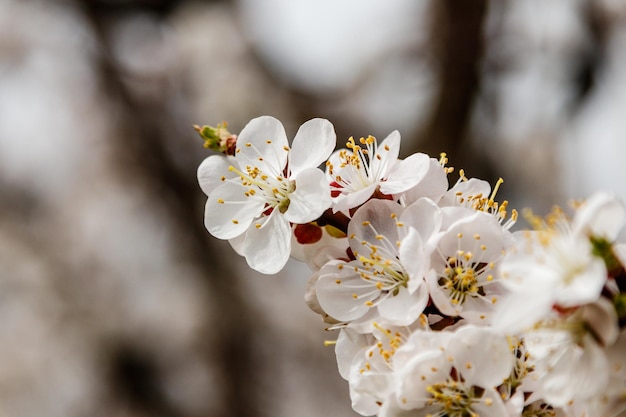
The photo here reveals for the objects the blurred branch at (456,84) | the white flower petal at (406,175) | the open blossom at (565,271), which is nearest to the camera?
the open blossom at (565,271)

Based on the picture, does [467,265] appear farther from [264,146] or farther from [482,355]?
[264,146]

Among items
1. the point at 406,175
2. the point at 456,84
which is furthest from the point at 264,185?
the point at 456,84

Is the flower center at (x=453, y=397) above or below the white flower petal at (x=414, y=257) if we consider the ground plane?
below

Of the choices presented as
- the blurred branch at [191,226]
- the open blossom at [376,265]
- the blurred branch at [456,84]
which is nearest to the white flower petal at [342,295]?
the open blossom at [376,265]

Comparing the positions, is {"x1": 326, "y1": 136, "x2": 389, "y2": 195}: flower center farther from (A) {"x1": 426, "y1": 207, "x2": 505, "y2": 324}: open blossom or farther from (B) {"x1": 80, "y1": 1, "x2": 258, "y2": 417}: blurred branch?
(B) {"x1": 80, "y1": 1, "x2": 258, "y2": 417}: blurred branch

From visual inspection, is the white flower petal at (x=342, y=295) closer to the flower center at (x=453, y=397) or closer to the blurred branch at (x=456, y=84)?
the flower center at (x=453, y=397)

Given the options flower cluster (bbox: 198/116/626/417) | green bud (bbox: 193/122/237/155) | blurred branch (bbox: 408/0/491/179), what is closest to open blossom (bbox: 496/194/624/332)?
flower cluster (bbox: 198/116/626/417)

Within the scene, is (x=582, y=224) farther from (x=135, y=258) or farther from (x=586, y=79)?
(x=135, y=258)

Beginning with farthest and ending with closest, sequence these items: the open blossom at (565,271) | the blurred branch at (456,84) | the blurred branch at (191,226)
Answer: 1. the blurred branch at (191,226)
2. the blurred branch at (456,84)
3. the open blossom at (565,271)
